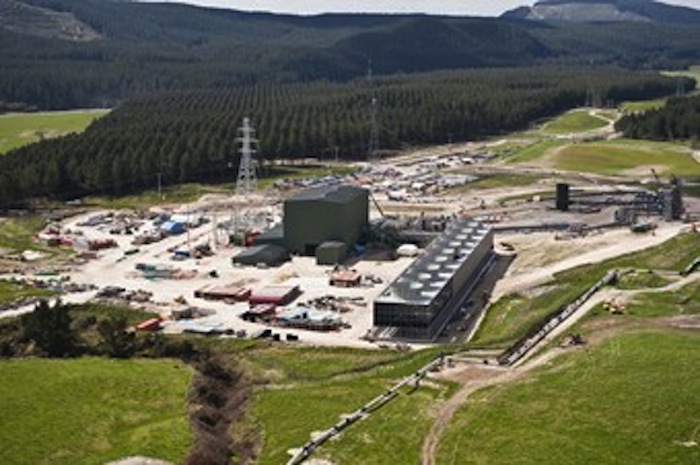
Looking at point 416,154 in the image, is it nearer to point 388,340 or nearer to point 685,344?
point 388,340

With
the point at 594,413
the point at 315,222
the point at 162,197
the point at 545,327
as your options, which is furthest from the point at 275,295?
the point at 162,197

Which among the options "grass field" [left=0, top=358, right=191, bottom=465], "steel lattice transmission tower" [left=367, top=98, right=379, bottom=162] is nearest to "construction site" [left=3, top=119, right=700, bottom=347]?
"grass field" [left=0, top=358, right=191, bottom=465]

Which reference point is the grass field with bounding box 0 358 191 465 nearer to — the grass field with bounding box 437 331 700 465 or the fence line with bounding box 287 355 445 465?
the fence line with bounding box 287 355 445 465

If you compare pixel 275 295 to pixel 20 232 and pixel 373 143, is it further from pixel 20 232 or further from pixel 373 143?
pixel 373 143

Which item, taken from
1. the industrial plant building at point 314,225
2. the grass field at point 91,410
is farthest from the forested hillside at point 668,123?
the grass field at point 91,410

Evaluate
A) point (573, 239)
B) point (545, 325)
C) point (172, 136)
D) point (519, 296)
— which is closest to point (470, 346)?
point (545, 325)
